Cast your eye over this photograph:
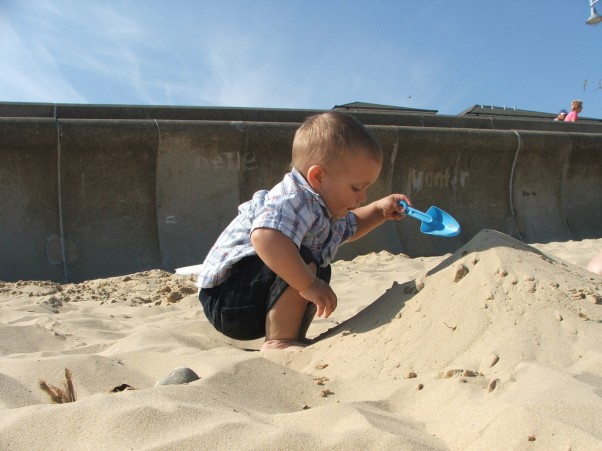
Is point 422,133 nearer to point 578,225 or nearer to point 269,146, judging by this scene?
point 269,146

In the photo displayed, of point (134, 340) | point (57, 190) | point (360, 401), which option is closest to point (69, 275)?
point (57, 190)

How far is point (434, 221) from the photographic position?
9.45ft

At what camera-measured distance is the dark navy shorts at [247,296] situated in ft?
8.25

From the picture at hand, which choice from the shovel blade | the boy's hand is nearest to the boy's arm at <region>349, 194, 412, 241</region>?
the boy's hand

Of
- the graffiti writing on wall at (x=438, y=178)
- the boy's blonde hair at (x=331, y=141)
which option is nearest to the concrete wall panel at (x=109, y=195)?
the graffiti writing on wall at (x=438, y=178)

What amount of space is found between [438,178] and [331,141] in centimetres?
363

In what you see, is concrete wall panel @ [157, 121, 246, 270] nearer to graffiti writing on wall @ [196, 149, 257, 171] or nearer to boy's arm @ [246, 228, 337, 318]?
graffiti writing on wall @ [196, 149, 257, 171]

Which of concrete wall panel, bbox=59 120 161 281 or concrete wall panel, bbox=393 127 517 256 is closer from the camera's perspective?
concrete wall panel, bbox=59 120 161 281

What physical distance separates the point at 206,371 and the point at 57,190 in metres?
3.34

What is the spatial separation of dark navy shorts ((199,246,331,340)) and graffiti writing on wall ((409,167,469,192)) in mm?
3395

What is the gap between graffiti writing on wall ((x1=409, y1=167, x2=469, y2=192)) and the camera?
5906 millimetres

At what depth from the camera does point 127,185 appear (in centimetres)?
506

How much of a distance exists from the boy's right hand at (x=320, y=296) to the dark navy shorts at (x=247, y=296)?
0.12m

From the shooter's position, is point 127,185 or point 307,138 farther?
point 127,185
